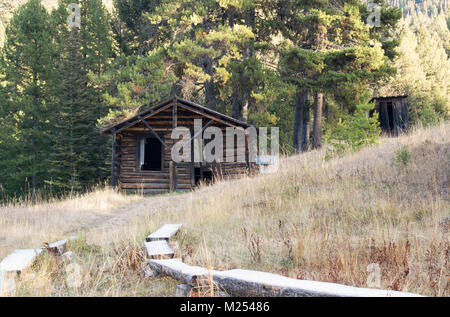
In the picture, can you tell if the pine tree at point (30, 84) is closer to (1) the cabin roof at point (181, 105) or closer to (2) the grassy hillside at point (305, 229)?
(1) the cabin roof at point (181, 105)

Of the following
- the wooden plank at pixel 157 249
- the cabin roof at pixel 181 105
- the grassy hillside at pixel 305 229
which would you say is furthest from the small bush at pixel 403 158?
the cabin roof at pixel 181 105

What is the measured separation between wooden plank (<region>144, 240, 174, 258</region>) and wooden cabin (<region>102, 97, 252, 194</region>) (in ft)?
41.0

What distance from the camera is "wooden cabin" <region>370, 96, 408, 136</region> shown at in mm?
20828

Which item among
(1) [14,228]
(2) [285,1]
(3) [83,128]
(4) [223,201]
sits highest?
(2) [285,1]

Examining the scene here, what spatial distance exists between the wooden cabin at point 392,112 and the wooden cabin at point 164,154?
931 cm

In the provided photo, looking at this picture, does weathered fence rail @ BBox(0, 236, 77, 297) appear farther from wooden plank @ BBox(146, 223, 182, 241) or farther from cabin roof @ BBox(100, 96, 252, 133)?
cabin roof @ BBox(100, 96, 252, 133)

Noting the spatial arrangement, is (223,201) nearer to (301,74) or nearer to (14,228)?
(14,228)

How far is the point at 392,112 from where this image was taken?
21234mm

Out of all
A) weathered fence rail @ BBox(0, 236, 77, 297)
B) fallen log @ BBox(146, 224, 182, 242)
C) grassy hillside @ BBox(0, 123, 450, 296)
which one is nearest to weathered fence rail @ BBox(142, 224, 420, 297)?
grassy hillside @ BBox(0, 123, 450, 296)
